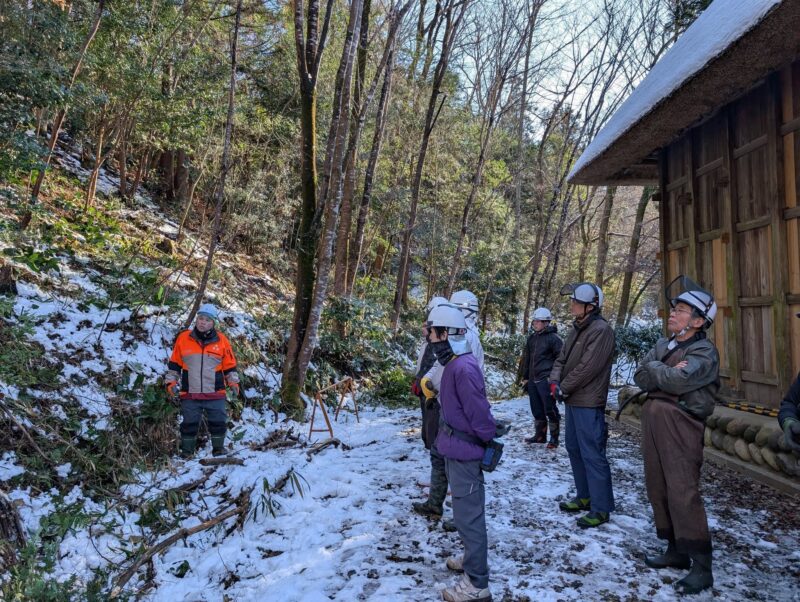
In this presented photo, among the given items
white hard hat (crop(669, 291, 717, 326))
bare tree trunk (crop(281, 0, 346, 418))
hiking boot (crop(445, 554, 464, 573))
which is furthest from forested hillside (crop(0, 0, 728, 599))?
white hard hat (crop(669, 291, 717, 326))

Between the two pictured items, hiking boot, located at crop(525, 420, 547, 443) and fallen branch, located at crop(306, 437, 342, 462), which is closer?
fallen branch, located at crop(306, 437, 342, 462)

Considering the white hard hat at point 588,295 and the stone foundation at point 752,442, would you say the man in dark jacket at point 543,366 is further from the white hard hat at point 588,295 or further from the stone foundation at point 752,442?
the white hard hat at point 588,295

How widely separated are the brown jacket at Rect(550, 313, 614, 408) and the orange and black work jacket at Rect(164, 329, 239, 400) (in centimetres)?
391

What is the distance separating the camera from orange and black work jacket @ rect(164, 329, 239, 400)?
601cm

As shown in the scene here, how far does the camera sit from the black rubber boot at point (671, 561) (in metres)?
3.37

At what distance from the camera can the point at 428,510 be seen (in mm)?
4418

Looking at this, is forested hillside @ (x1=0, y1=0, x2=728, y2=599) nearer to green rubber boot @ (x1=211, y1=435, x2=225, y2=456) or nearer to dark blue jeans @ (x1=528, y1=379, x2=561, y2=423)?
green rubber boot @ (x1=211, y1=435, x2=225, y2=456)

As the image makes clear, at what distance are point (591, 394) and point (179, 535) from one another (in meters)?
3.65

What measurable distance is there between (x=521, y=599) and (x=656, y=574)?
96cm

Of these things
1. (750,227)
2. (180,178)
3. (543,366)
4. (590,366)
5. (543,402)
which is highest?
(180,178)

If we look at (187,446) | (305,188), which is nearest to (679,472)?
(187,446)

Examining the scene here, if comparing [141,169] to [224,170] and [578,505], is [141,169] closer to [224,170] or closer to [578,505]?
[224,170]

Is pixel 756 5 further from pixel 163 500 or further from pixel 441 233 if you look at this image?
pixel 441 233

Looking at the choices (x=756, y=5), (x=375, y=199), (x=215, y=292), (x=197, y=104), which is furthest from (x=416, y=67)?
(x=756, y=5)
